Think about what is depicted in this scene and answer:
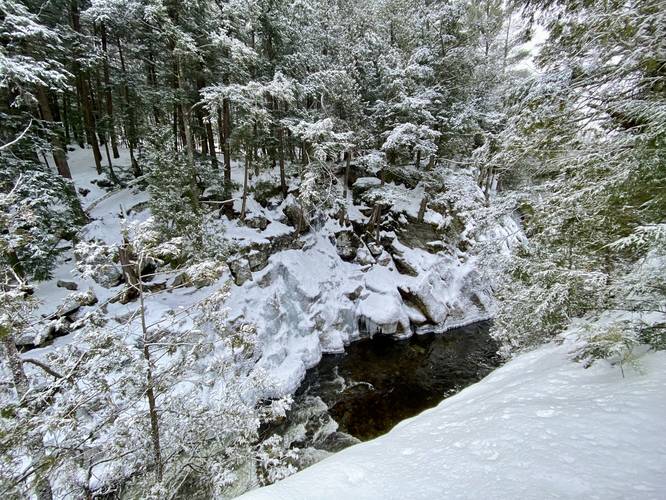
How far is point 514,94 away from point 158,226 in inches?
357

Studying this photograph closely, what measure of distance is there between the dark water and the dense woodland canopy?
2.83 metres

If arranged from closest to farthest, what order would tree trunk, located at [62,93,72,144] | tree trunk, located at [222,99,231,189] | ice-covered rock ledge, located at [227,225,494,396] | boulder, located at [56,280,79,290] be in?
boulder, located at [56,280,79,290], ice-covered rock ledge, located at [227,225,494,396], tree trunk, located at [222,99,231,189], tree trunk, located at [62,93,72,144]

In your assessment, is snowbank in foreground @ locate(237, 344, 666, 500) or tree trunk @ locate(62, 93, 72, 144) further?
tree trunk @ locate(62, 93, 72, 144)

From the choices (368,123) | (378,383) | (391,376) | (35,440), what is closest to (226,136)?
(368,123)

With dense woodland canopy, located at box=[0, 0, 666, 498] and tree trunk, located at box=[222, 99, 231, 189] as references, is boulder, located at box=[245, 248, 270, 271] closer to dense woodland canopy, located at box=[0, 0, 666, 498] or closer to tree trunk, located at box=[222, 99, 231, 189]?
dense woodland canopy, located at box=[0, 0, 666, 498]

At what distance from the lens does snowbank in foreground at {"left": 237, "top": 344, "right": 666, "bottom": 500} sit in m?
1.70

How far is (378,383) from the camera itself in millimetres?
9602

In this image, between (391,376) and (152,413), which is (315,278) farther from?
(152,413)

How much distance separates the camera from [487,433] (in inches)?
95.4

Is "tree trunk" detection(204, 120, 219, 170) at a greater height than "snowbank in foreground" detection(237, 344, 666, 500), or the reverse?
"tree trunk" detection(204, 120, 219, 170)

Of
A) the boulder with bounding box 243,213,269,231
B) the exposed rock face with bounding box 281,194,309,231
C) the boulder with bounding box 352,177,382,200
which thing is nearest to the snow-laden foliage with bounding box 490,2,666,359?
the exposed rock face with bounding box 281,194,309,231

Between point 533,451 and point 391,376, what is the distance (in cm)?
850

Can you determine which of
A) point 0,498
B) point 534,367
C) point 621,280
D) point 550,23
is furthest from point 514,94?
point 0,498

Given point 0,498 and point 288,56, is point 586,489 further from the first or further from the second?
point 288,56
